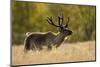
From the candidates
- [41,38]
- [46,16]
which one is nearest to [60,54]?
[41,38]

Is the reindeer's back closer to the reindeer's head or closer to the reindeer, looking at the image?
the reindeer

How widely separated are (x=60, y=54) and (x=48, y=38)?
9.5 inches

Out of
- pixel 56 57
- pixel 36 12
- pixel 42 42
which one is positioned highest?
pixel 36 12

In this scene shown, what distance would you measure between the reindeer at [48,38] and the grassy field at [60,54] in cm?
6

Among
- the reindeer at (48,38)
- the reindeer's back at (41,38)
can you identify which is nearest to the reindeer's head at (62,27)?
the reindeer at (48,38)

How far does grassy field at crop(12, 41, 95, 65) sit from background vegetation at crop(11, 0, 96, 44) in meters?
0.08

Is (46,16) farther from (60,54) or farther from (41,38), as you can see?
(60,54)

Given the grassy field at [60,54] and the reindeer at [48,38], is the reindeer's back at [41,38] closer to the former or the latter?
the reindeer at [48,38]

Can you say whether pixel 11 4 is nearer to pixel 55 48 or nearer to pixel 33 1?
pixel 33 1

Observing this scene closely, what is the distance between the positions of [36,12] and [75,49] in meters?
0.66

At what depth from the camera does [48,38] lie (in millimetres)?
2523

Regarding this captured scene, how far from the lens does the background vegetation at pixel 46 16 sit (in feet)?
7.81

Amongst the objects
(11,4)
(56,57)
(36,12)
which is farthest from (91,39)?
(11,4)

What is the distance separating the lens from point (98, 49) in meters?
2.80
